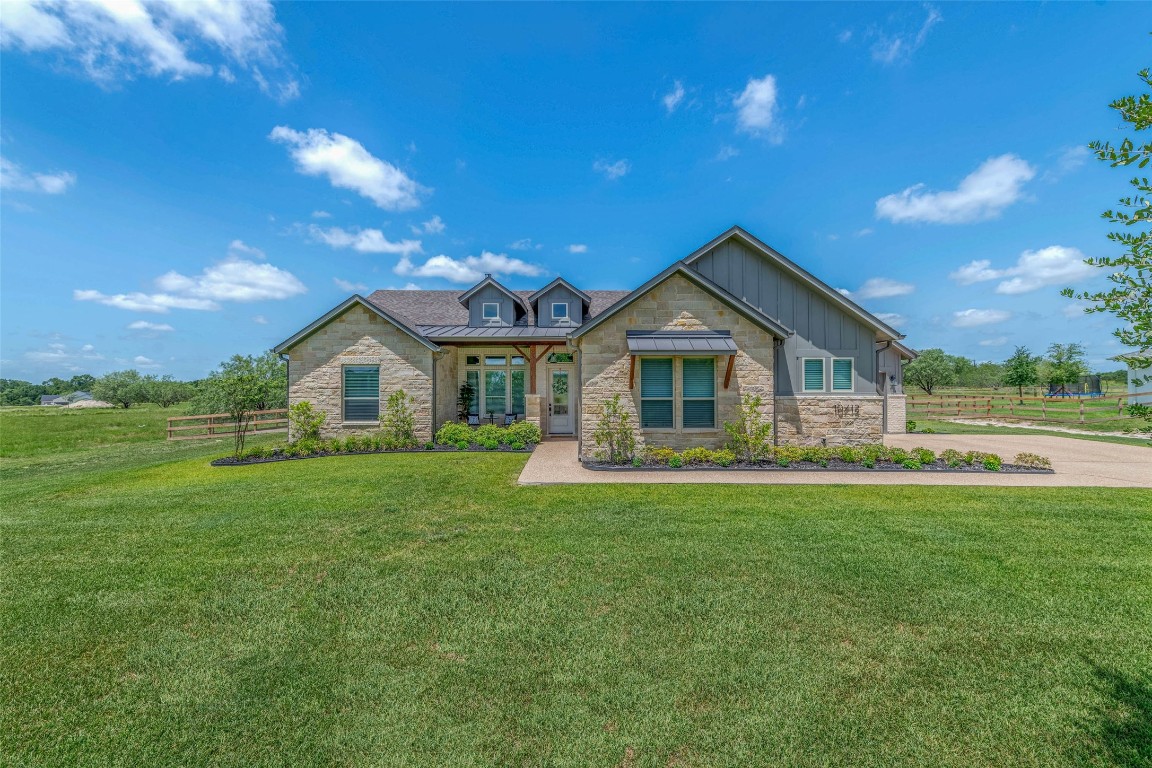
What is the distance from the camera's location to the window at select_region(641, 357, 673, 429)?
1177 centimetres

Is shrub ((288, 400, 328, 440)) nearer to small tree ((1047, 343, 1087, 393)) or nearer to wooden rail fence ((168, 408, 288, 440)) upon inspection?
wooden rail fence ((168, 408, 288, 440))

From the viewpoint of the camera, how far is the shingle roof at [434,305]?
763 inches

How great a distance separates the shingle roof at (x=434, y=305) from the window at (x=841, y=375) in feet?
29.7

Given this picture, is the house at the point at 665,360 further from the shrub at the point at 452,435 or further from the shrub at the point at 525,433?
the shrub at the point at 525,433

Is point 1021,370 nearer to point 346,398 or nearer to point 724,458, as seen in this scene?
point 724,458

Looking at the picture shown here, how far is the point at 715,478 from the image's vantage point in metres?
9.83

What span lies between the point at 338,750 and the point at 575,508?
4977 millimetres

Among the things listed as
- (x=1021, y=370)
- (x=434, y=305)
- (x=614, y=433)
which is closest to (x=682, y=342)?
(x=614, y=433)

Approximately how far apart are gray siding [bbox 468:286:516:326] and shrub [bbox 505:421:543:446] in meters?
5.86

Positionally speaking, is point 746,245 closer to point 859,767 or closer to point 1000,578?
point 1000,578

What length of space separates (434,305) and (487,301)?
3579 millimetres

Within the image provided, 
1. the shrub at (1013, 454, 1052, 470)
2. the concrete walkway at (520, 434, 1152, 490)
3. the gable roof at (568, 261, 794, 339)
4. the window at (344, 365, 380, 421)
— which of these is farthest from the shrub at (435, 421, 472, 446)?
the shrub at (1013, 454, 1052, 470)

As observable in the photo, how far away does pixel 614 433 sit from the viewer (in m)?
11.6

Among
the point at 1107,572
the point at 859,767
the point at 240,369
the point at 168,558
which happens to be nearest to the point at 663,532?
the point at 859,767
